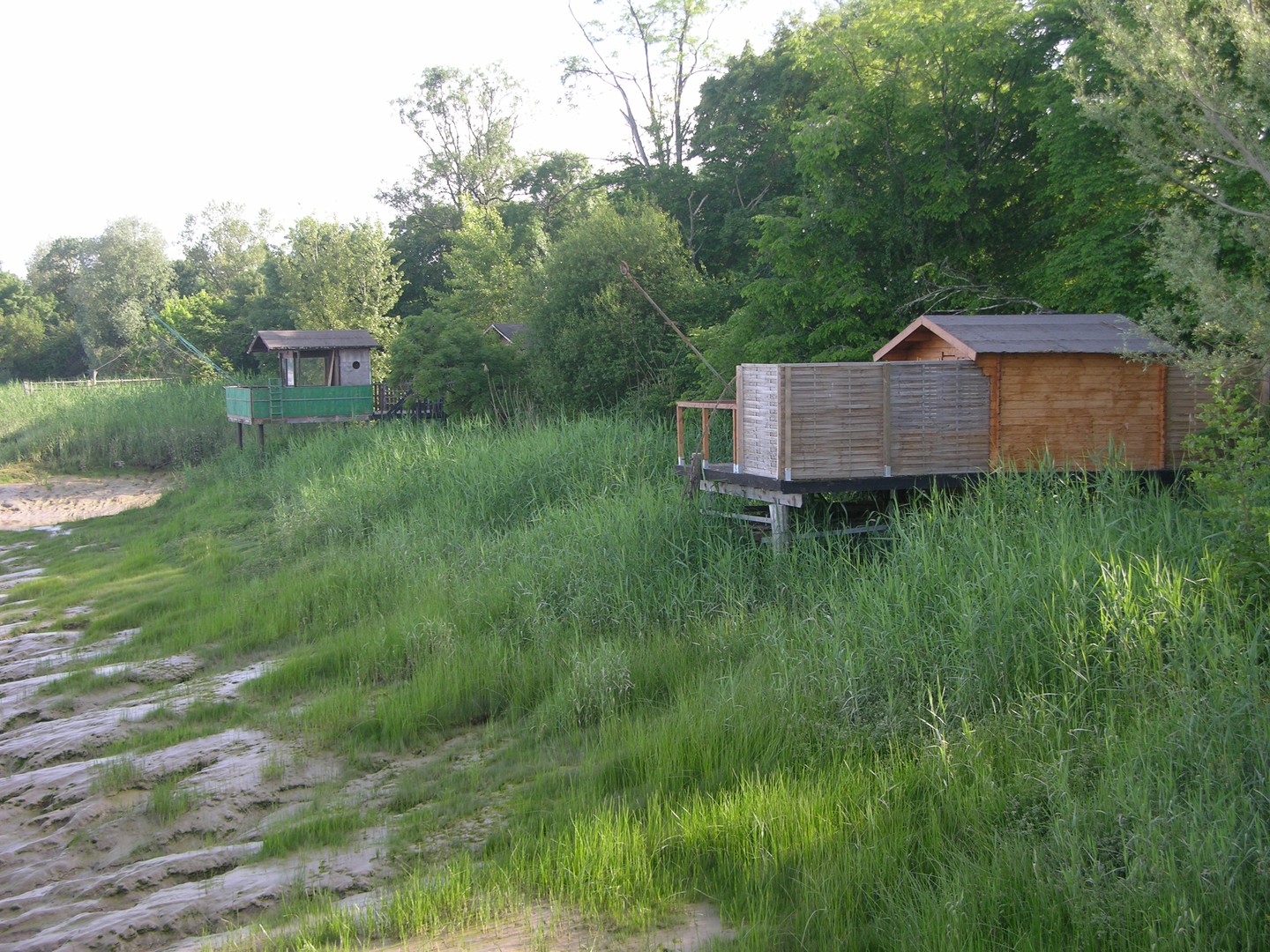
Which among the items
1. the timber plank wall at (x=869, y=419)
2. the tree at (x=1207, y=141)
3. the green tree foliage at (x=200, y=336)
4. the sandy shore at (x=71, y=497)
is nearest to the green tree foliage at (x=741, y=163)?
the tree at (x=1207, y=141)

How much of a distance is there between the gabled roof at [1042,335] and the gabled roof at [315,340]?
73.8 ft

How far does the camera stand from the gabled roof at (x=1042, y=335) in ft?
42.6

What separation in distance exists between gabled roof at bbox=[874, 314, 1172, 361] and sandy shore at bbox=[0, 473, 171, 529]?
71.2 feet

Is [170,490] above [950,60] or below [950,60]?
below

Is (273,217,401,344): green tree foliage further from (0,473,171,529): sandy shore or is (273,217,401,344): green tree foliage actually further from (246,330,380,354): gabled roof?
(0,473,171,529): sandy shore

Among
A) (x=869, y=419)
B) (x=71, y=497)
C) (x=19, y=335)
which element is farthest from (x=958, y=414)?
(x=19, y=335)

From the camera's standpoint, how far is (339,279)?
147 ft

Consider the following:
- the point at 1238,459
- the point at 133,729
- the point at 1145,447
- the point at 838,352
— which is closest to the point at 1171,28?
the point at 1145,447

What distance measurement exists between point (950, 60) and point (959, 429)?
10.6 meters

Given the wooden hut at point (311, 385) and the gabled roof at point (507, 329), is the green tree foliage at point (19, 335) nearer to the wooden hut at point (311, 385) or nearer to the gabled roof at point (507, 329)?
the wooden hut at point (311, 385)

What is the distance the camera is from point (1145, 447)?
13.6m

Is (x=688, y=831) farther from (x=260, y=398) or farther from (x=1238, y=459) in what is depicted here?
(x=260, y=398)

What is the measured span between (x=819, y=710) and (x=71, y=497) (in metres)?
27.2

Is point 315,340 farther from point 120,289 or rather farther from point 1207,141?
point 120,289
